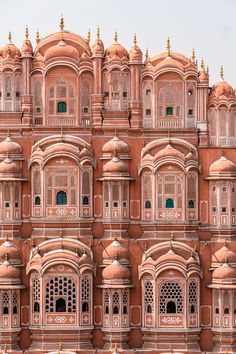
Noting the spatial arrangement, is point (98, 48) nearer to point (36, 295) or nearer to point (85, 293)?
point (85, 293)

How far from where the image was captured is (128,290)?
1724 inches

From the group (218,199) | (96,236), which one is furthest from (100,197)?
(218,199)

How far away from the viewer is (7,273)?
43281 millimetres

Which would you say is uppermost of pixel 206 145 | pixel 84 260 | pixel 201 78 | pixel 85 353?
pixel 201 78

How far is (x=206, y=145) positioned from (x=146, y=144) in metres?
2.41

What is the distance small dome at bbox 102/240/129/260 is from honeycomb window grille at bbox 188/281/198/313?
2767 millimetres

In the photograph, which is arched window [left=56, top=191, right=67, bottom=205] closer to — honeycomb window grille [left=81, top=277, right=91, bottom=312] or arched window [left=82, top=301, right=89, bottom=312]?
honeycomb window grille [left=81, top=277, right=91, bottom=312]

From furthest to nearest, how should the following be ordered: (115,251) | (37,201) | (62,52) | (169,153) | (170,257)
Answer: (62,52)
(37,201)
(169,153)
(115,251)
(170,257)

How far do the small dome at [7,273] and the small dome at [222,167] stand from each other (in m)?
8.70

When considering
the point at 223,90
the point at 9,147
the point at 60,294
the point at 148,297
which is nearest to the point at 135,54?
the point at 223,90

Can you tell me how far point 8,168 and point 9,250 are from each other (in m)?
3.21

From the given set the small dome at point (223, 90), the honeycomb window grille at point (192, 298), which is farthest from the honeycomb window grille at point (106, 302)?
the small dome at point (223, 90)

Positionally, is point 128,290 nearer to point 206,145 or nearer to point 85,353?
point 85,353

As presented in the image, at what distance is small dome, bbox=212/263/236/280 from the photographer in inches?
1706
